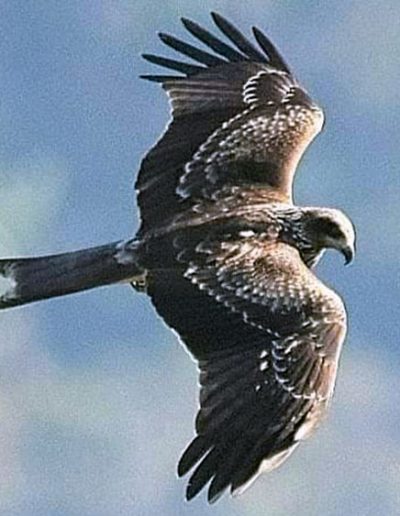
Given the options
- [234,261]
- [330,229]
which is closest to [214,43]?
[330,229]

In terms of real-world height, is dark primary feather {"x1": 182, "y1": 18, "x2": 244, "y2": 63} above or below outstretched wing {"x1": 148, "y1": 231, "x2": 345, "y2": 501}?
above

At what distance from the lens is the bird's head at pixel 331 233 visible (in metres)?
19.2

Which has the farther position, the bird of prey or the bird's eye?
the bird's eye

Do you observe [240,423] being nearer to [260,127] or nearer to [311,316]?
[311,316]

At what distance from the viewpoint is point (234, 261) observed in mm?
18406

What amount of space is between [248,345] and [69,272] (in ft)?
5.93

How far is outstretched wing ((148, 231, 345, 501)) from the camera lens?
1720cm

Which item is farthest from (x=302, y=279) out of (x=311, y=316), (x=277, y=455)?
(x=277, y=455)

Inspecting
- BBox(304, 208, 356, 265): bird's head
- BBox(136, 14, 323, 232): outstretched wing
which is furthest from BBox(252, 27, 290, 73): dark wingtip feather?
BBox(304, 208, 356, 265): bird's head

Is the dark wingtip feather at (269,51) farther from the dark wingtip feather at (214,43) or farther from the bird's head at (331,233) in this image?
the bird's head at (331,233)

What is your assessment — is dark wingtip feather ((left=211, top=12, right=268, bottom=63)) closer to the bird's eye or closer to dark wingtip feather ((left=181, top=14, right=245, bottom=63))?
dark wingtip feather ((left=181, top=14, right=245, bottom=63))

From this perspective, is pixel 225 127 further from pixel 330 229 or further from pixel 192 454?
pixel 192 454

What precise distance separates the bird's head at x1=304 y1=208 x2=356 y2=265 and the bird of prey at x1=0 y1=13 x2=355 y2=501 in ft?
0.04

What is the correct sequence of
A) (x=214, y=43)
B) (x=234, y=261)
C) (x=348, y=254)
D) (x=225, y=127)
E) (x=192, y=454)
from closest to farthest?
1. (x=192, y=454)
2. (x=234, y=261)
3. (x=348, y=254)
4. (x=225, y=127)
5. (x=214, y=43)
